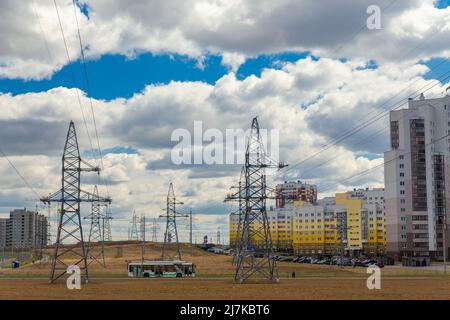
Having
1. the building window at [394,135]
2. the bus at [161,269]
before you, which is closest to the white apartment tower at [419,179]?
the building window at [394,135]

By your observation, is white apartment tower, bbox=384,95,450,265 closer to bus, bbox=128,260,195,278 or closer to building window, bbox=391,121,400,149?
building window, bbox=391,121,400,149

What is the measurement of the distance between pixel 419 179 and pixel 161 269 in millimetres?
94669

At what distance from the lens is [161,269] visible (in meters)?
108

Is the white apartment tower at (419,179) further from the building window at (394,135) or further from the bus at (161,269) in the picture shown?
the bus at (161,269)

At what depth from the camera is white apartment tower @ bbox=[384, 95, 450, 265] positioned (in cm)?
17325

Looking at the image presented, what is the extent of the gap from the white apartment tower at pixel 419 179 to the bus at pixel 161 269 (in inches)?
3407

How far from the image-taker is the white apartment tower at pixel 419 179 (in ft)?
568

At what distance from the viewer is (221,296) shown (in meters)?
61.2

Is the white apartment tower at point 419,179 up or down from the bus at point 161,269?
up

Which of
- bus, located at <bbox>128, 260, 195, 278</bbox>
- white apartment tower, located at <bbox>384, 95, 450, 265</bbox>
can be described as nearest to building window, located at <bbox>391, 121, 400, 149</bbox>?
white apartment tower, located at <bbox>384, 95, 450, 265</bbox>

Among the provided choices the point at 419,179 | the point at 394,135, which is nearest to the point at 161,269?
the point at 419,179

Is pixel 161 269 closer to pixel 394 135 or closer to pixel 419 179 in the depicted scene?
pixel 419 179
